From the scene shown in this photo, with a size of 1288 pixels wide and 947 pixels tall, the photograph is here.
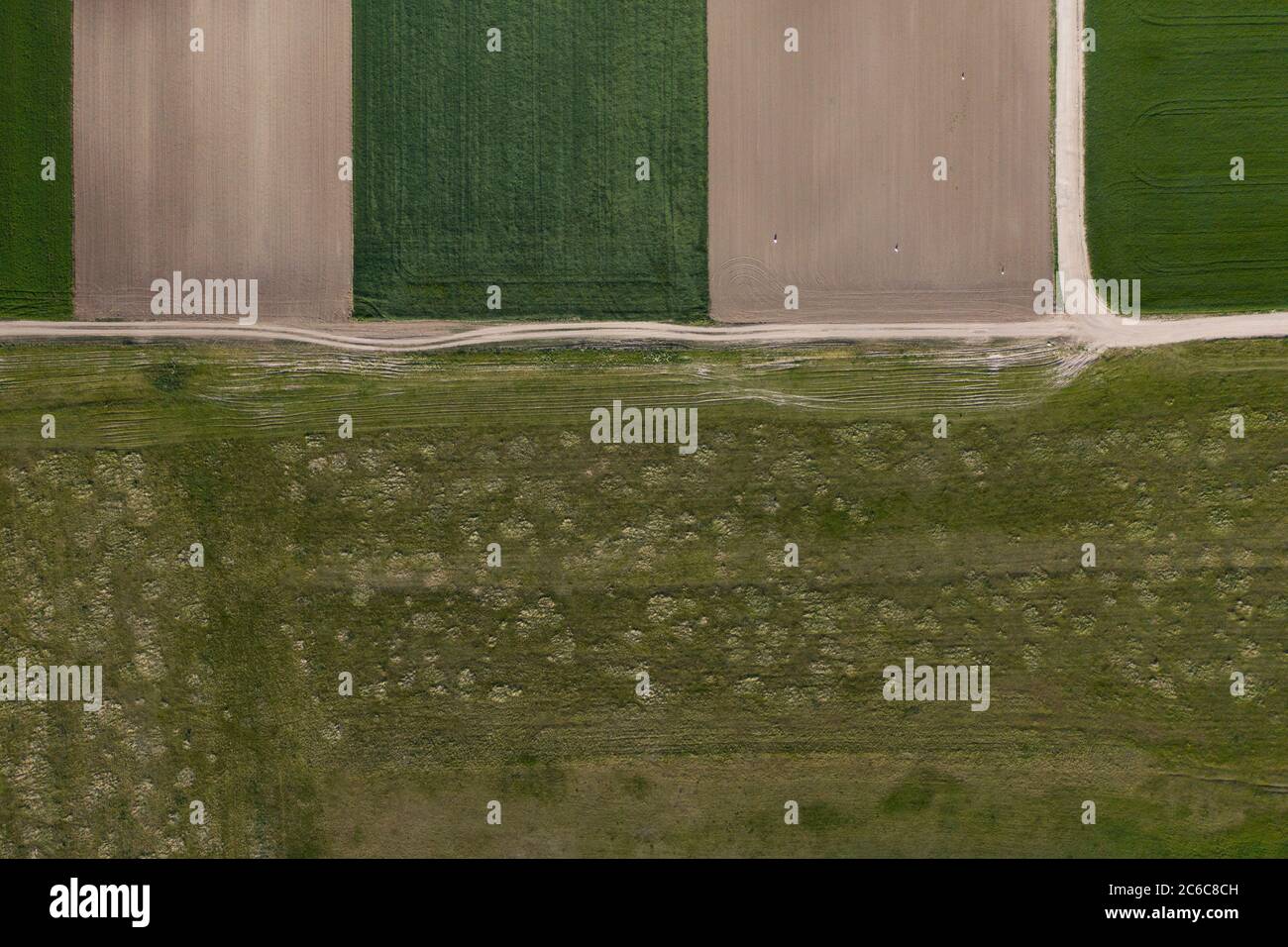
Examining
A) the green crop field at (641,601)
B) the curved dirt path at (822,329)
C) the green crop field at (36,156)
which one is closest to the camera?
the green crop field at (641,601)

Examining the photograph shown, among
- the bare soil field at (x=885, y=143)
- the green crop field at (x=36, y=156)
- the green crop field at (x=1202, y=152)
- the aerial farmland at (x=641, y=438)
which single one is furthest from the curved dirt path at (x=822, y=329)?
the green crop field at (x=36, y=156)

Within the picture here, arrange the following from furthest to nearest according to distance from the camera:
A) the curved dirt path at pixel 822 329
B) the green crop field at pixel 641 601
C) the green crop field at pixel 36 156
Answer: the green crop field at pixel 36 156 < the curved dirt path at pixel 822 329 < the green crop field at pixel 641 601

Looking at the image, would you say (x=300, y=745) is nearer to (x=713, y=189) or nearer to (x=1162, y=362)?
(x=713, y=189)

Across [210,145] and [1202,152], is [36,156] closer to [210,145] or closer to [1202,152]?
[210,145]

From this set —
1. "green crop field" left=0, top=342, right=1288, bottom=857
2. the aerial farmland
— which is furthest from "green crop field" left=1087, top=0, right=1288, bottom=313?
"green crop field" left=0, top=342, right=1288, bottom=857

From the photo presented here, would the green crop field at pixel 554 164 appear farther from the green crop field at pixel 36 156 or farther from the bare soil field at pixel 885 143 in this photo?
the green crop field at pixel 36 156

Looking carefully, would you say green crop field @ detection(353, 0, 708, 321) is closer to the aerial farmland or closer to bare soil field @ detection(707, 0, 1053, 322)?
the aerial farmland
